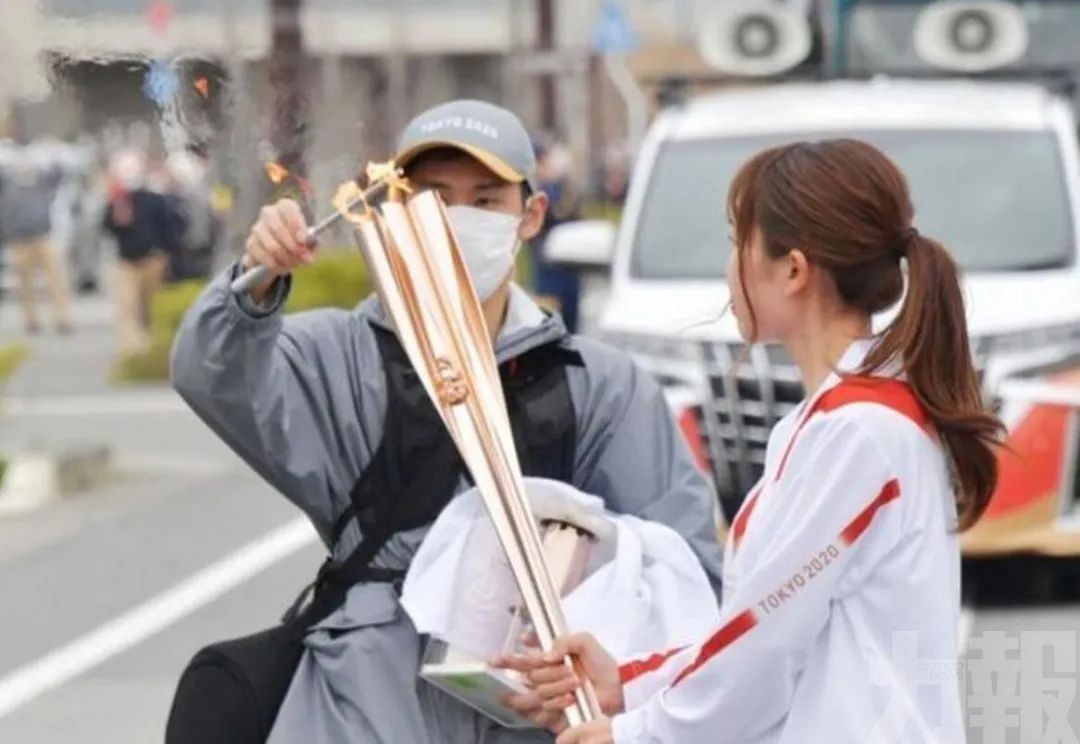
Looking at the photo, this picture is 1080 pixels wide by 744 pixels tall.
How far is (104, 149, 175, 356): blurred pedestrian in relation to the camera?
71.3 ft

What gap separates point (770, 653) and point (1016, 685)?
222 cm

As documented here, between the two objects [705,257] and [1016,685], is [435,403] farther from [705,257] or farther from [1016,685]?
[705,257]

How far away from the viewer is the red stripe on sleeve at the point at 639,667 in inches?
123

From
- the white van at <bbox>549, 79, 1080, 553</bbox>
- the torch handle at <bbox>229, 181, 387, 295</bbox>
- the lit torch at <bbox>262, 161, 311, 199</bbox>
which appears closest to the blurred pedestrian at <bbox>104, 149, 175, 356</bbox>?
the white van at <bbox>549, 79, 1080, 553</bbox>

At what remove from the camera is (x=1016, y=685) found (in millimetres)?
4934

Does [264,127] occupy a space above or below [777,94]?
above

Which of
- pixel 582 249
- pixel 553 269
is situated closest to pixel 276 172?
pixel 582 249

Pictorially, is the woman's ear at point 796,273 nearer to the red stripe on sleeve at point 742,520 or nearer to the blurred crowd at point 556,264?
the red stripe on sleeve at point 742,520

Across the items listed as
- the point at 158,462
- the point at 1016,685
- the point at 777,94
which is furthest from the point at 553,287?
the point at 1016,685

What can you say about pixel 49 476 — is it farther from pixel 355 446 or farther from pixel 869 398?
pixel 869 398

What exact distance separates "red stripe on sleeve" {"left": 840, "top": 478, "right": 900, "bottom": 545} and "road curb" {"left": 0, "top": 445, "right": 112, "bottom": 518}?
10842 mm

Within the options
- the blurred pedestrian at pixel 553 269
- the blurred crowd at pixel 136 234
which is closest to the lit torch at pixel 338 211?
the blurred pedestrian at pixel 553 269

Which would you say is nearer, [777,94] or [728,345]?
[728,345]

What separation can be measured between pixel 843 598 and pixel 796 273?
367mm
